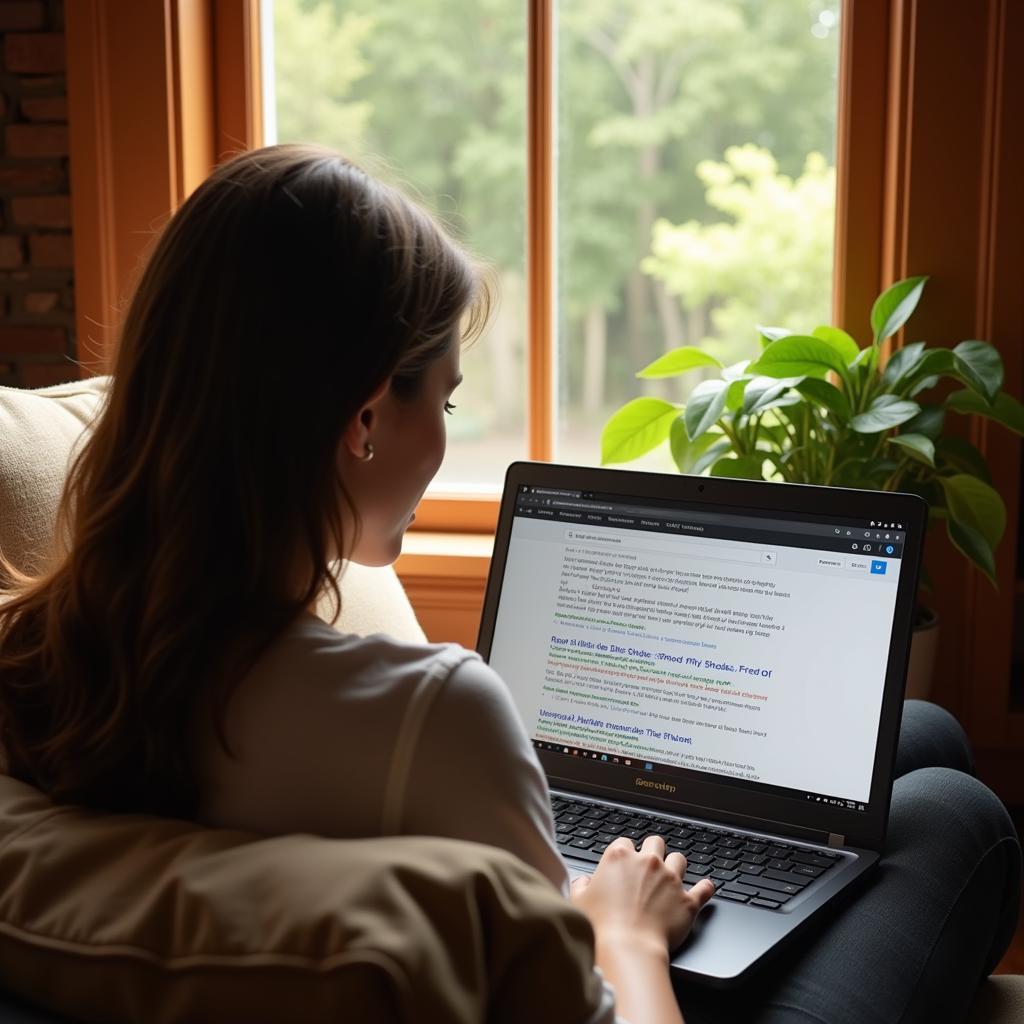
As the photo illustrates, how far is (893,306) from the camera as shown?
199cm

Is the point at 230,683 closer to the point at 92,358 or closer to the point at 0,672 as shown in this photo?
the point at 0,672

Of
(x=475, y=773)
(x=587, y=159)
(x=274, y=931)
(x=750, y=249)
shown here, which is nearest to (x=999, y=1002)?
(x=475, y=773)

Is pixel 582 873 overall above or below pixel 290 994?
below

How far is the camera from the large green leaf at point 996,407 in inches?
75.4

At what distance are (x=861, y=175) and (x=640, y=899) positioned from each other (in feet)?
5.47

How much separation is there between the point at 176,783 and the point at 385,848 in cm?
20

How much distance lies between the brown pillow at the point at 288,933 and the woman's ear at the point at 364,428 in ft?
0.91

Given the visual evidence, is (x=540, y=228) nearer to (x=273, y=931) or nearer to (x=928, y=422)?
(x=928, y=422)

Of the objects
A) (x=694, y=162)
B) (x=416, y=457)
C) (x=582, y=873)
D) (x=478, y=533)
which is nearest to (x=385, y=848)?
(x=416, y=457)

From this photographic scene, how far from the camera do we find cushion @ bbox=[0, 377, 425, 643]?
3.59ft

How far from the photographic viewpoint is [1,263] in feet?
7.84

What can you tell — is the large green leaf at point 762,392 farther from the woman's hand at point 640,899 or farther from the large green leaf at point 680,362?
the woman's hand at point 640,899

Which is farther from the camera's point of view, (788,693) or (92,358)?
(92,358)

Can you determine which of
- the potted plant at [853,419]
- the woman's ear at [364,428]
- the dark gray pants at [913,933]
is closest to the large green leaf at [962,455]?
the potted plant at [853,419]
